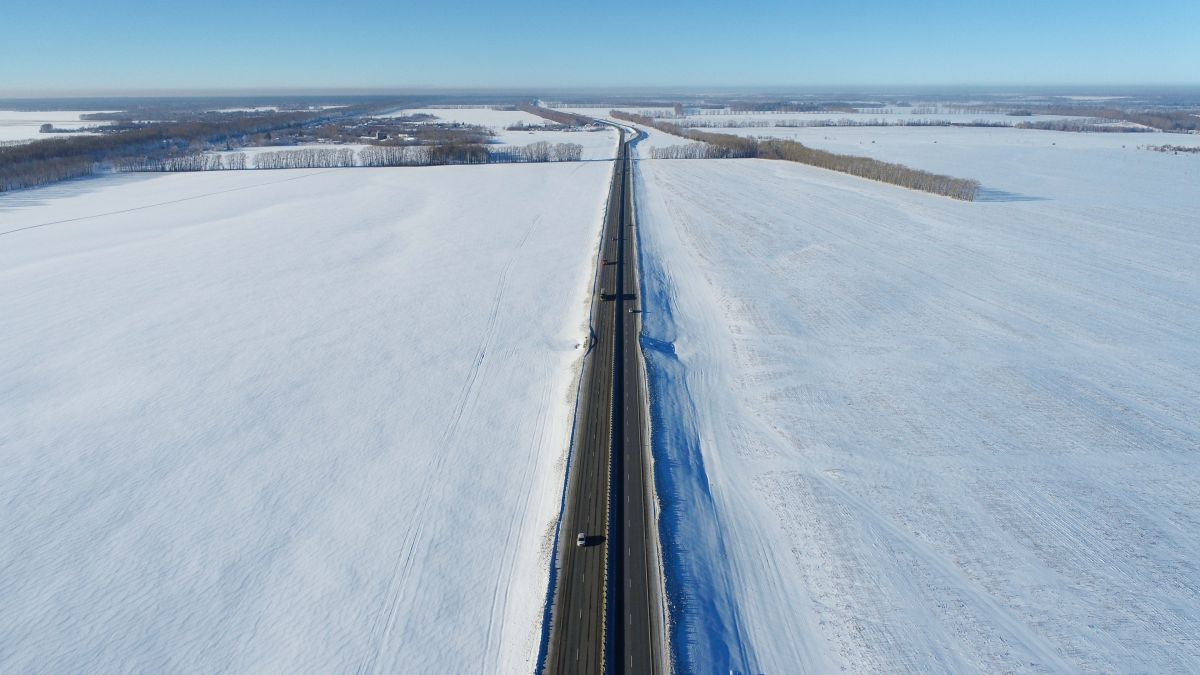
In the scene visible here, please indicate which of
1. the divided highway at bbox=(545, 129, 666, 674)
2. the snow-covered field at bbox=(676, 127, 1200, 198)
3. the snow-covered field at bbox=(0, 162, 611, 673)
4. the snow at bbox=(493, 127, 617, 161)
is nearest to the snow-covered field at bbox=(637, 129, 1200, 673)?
the divided highway at bbox=(545, 129, 666, 674)

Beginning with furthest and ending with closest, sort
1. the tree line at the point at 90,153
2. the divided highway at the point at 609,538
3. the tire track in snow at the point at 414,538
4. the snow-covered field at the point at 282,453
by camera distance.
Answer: the tree line at the point at 90,153
the snow-covered field at the point at 282,453
the tire track in snow at the point at 414,538
the divided highway at the point at 609,538

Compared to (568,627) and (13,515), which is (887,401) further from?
(13,515)

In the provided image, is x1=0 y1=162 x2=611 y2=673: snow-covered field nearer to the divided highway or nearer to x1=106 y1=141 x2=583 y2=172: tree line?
the divided highway

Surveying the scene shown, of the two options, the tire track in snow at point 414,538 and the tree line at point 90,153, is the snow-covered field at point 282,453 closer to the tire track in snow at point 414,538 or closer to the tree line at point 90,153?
the tire track in snow at point 414,538

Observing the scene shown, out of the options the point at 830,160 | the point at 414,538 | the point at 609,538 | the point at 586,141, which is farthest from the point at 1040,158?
the point at 414,538

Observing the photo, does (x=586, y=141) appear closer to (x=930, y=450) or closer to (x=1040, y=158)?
(x=1040, y=158)

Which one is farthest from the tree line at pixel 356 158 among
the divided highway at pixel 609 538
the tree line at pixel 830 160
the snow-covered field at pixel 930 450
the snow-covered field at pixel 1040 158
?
the divided highway at pixel 609 538
